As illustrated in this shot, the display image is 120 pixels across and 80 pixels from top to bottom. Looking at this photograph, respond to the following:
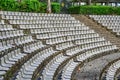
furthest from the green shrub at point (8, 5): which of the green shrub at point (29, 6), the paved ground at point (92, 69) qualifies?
the paved ground at point (92, 69)

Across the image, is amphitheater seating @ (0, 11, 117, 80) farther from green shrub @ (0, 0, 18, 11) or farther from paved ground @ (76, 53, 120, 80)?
green shrub @ (0, 0, 18, 11)

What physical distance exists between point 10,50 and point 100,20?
1457 cm

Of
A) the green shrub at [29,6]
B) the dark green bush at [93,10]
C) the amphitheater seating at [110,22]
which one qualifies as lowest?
the amphitheater seating at [110,22]

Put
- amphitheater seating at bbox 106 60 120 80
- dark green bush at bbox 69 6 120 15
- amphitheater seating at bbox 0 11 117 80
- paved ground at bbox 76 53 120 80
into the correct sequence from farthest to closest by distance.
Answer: dark green bush at bbox 69 6 120 15
paved ground at bbox 76 53 120 80
amphitheater seating at bbox 106 60 120 80
amphitheater seating at bbox 0 11 117 80

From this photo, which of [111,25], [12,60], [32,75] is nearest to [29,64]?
[12,60]

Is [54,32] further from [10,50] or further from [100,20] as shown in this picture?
[100,20]

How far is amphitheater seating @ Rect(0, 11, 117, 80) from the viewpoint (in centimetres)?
1185

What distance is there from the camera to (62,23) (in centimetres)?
2191

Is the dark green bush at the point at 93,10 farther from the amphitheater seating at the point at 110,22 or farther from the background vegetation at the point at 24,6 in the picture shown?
the amphitheater seating at the point at 110,22

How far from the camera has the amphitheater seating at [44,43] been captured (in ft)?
38.9

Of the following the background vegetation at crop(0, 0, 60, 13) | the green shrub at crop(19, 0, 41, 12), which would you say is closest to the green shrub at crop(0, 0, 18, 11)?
the background vegetation at crop(0, 0, 60, 13)

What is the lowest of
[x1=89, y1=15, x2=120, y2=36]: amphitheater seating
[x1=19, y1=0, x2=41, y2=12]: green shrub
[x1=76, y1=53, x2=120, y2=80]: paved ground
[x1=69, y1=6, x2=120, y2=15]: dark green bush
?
[x1=76, y1=53, x2=120, y2=80]: paved ground

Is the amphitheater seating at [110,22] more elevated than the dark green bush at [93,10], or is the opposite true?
the dark green bush at [93,10]

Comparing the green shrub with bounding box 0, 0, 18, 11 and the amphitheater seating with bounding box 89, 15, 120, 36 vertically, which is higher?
the green shrub with bounding box 0, 0, 18, 11
